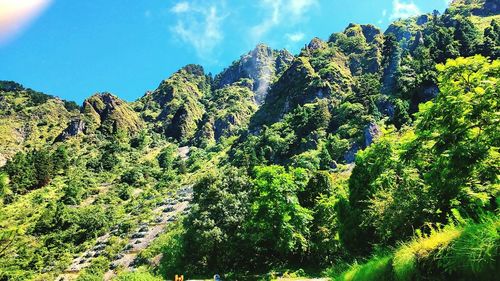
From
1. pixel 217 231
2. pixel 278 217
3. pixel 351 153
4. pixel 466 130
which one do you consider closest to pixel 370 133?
pixel 351 153

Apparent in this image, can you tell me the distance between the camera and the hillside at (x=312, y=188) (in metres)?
10.7

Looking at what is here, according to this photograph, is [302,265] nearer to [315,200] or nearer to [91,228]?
[315,200]

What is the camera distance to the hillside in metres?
10.7

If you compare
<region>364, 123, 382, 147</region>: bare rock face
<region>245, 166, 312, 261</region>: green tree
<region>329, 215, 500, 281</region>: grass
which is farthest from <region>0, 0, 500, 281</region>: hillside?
<region>364, 123, 382, 147</region>: bare rock face

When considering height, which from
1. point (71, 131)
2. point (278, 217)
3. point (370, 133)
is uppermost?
point (71, 131)

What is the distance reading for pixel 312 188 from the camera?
1710 inches

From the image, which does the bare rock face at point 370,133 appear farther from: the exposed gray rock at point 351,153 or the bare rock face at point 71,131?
the bare rock face at point 71,131

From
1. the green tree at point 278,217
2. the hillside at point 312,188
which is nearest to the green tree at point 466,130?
the hillside at point 312,188

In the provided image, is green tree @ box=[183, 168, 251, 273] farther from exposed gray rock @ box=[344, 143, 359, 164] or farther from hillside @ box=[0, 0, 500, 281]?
exposed gray rock @ box=[344, 143, 359, 164]

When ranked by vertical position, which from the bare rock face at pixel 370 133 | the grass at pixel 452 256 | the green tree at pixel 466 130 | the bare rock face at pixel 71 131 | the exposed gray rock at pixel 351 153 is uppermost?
the bare rock face at pixel 71 131

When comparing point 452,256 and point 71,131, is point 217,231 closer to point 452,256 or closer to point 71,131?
point 452,256

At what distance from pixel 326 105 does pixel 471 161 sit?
430 ft

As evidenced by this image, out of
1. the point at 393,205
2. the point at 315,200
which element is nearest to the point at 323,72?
the point at 315,200

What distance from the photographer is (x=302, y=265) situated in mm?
39688
